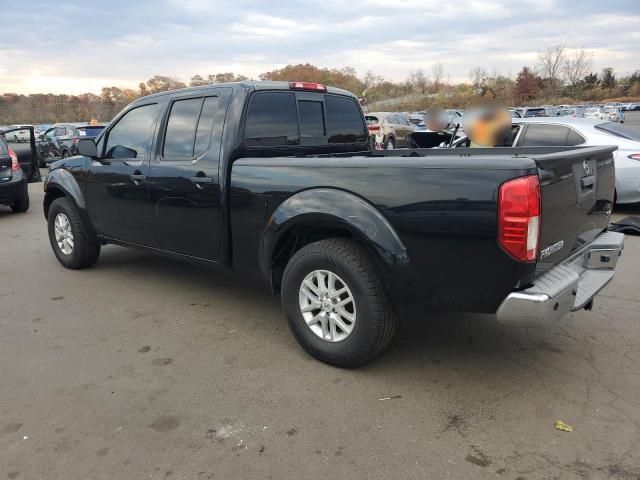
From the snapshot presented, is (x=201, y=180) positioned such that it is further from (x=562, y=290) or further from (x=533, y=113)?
(x=533, y=113)

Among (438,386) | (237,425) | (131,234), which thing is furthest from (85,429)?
(131,234)

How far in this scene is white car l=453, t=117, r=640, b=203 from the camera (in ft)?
25.1

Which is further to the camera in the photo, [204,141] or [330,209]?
[204,141]

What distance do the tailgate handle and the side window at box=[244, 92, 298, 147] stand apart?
2246 millimetres

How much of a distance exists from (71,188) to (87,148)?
61 centimetres

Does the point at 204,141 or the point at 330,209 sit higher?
the point at 204,141

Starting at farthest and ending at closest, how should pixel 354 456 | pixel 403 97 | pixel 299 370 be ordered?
pixel 403 97 < pixel 299 370 < pixel 354 456

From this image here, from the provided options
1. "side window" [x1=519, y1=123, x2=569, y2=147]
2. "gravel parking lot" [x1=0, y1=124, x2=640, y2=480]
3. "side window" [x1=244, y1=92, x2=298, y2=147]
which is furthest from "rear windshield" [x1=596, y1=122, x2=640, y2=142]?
"side window" [x1=244, y1=92, x2=298, y2=147]

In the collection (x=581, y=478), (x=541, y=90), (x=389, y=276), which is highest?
(x=541, y=90)

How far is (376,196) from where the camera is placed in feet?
9.99

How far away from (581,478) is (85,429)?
2498mm

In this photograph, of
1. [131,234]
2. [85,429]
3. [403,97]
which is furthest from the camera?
[403,97]

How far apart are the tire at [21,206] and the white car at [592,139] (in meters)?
8.66

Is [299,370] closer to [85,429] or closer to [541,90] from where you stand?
[85,429]
